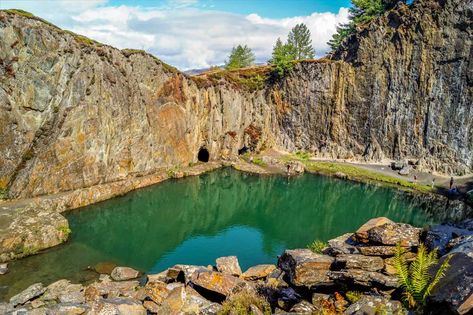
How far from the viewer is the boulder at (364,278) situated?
1295 centimetres

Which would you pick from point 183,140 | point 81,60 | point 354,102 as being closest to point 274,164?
point 183,140

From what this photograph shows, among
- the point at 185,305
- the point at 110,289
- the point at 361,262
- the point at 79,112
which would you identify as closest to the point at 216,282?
the point at 185,305

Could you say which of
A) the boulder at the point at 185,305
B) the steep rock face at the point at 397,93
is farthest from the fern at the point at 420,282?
the steep rock face at the point at 397,93

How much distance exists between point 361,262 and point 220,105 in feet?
239

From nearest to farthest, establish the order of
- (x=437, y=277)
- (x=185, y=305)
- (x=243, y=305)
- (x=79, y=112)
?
(x=437, y=277)
(x=243, y=305)
(x=185, y=305)
(x=79, y=112)

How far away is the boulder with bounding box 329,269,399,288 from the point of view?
13.0 metres

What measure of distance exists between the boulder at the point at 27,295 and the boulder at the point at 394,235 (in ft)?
76.5

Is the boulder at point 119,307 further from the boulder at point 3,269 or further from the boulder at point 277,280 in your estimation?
the boulder at point 3,269

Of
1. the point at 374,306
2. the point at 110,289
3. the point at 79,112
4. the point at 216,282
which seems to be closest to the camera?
the point at 374,306

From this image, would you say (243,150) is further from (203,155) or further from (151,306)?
(151,306)

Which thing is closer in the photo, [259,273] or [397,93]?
[259,273]

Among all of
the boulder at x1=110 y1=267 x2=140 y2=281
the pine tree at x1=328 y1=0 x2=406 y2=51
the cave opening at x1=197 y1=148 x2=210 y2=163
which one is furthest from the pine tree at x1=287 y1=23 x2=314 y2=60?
the boulder at x1=110 y1=267 x2=140 y2=281

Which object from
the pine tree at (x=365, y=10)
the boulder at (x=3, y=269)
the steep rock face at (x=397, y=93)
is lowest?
the boulder at (x=3, y=269)

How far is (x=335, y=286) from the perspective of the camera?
46.1ft
